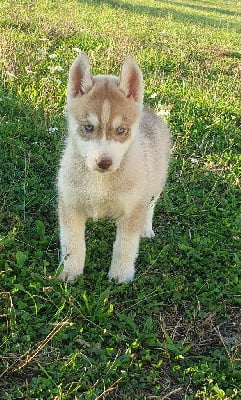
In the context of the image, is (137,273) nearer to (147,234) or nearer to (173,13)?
(147,234)

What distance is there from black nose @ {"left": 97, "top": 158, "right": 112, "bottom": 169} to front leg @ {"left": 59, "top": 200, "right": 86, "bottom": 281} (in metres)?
0.62

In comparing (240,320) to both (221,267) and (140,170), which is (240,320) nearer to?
(221,267)

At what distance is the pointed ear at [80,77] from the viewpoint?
13.5 ft

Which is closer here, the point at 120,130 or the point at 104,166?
the point at 104,166

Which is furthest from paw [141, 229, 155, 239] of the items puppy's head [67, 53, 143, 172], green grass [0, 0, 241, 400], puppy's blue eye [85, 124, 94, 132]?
puppy's blue eye [85, 124, 94, 132]

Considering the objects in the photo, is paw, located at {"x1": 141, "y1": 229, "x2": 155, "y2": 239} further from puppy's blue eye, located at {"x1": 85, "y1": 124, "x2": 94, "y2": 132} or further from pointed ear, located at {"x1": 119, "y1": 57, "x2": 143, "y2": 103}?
puppy's blue eye, located at {"x1": 85, "y1": 124, "x2": 94, "y2": 132}

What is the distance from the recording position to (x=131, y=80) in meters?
4.22

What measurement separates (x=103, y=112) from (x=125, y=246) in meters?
1.15

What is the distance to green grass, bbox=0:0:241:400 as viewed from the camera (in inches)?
138

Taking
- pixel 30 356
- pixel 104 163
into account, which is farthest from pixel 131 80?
pixel 30 356

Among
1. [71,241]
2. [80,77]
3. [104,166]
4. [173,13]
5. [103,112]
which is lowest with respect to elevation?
[173,13]

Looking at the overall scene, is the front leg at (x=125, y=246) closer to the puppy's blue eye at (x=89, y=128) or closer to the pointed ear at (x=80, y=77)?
the puppy's blue eye at (x=89, y=128)

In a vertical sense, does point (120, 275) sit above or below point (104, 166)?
below

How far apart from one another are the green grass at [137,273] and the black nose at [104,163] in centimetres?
93
